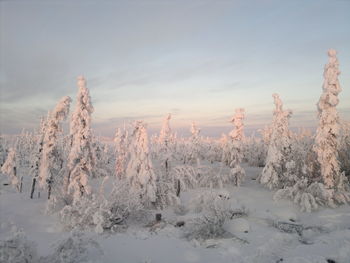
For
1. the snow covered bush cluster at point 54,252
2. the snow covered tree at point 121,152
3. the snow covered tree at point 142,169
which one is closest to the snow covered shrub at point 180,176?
the snow covered tree at point 142,169

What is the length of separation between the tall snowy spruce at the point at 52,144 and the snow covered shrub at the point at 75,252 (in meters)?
17.2

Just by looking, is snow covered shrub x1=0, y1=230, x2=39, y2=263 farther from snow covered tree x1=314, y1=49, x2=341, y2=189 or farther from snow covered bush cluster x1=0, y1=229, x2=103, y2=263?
snow covered tree x1=314, y1=49, x2=341, y2=189

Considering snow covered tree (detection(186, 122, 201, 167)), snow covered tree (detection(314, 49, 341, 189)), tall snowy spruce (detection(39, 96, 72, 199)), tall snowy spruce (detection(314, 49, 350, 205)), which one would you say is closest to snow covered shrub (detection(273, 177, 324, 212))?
tall snowy spruce (detection(314, 49, 350, 205))

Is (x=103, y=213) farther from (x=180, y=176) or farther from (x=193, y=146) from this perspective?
(x=193, y=146)

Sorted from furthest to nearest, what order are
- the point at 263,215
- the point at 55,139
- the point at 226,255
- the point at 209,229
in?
the point at 55,139
the point at 263,215
the point at 209,229
the point at 226,255

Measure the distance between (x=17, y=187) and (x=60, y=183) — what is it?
13.2m

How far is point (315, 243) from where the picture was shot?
1208 cm

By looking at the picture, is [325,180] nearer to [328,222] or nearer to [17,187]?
[328,222]

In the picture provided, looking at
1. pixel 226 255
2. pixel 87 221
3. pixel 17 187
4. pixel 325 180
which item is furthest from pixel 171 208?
pixel 17 187

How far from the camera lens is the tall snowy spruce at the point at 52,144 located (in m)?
25.1

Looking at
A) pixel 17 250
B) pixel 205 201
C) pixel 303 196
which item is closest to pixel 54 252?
pixel 17 250

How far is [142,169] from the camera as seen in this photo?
20719mm

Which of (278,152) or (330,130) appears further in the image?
(278,152)

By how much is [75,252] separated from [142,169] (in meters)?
11.7
